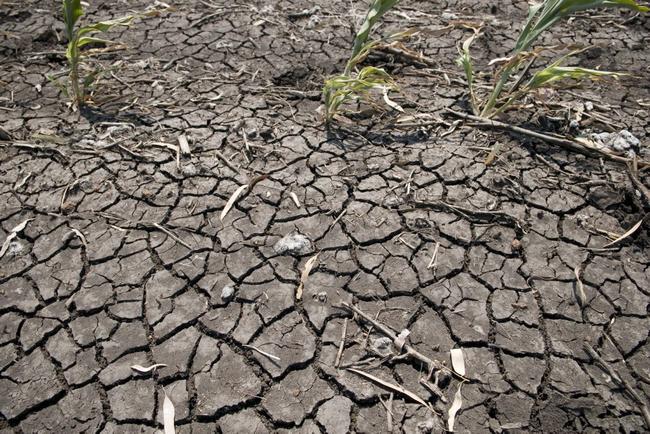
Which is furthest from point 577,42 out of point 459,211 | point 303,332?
point 303,332

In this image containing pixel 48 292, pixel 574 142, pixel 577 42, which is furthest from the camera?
pixel 577 42

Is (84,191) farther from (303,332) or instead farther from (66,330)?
(303,332)

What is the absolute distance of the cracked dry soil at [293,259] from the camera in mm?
1812

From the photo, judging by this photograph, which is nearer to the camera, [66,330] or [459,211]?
[66,330]

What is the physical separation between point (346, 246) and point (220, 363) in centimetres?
86

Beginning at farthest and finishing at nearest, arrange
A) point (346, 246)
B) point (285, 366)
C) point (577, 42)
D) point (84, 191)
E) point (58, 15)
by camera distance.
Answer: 1. point (58, 15)
2. point (577, 42)
3. point (84, 191)
4. point (346, 246)
5. point (285, 366)

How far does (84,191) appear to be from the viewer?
→ 261 cm

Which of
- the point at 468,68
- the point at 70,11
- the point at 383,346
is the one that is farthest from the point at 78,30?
the point at 383,346

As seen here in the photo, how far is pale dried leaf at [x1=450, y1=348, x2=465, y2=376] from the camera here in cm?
187

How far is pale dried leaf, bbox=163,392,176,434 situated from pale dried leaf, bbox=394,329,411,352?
38.0 inches

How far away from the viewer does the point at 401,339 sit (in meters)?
1.96

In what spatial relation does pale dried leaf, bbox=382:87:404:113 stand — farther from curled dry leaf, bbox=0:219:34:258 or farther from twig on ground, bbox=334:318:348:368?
curled dry leaf, bbox=0:219:34:258

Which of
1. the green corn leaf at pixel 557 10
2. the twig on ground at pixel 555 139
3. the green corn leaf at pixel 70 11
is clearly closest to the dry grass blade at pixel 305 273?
the twig on ground at pixel 555 139

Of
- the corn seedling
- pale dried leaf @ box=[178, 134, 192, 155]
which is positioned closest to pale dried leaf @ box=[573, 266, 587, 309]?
the corn seedling
